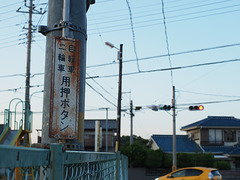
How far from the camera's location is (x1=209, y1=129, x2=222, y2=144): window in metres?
39.7

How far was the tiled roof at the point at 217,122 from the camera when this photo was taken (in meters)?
39.8

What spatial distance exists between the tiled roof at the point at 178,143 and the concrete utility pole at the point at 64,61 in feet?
114

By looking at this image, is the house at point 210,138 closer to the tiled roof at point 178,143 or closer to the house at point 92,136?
the tiled roof at point 178,143

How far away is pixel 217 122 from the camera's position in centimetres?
4053

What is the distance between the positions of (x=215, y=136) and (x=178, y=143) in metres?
4.98

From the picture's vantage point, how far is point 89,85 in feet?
74.7

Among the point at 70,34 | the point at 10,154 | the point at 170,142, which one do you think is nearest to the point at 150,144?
the point at 170,142

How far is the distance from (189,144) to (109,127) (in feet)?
44.7

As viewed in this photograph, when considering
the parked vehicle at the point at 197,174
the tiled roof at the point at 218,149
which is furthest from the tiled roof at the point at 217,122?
the parked vehicle at the point at 197,174

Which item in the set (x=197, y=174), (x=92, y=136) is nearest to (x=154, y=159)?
(x=197, y=174)

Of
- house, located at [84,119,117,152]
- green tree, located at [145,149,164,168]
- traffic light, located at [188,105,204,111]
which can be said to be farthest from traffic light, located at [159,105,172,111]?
house, located at [84,119,117,152]

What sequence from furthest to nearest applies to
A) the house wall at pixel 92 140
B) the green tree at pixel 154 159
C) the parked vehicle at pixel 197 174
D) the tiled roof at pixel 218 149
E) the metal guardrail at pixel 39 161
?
the house wall at pixel 92 140 → the tiled roof at pixel 218 149 → the green tree at pixel 154 159 → the parked vehicle at pixel 197 174 → the metal guardrail at pixel 39 161

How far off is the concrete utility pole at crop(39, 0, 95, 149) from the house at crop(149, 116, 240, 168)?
3482 centimetres

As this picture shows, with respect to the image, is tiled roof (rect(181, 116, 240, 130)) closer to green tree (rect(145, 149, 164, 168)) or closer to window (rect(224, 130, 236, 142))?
window (rect(224, 130, 236, 142))
